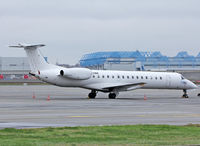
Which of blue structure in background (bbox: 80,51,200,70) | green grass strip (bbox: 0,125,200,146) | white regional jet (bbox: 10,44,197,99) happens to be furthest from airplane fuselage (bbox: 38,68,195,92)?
blue structure in background (bbox: 80,51,200,70)

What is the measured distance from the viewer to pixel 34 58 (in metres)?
44.6

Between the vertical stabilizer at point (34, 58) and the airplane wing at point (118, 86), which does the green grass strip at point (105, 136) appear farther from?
the airplane wing at point (118, 86)

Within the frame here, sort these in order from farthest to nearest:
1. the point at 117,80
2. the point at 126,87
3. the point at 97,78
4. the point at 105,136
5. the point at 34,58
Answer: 1. the point at 117,80
2. the point at 97,78
3. the point at 126,87
4. the point at 34,58
5. the point at 105,136

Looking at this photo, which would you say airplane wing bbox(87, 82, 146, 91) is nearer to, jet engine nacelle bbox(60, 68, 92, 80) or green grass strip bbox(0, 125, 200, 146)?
jet engine nacelle bbox(60, 68, 92, 80)

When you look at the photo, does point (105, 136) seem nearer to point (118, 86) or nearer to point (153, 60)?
point (118, 86)

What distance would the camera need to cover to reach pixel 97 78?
47.1 metres

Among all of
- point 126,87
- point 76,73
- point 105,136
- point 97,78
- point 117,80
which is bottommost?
point 105,136

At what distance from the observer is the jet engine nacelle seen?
44.5 meters

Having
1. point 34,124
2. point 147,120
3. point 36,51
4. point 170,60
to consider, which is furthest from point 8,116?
point 170,60

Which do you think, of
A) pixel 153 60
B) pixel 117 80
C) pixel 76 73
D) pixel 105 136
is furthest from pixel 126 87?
pixel 153 60

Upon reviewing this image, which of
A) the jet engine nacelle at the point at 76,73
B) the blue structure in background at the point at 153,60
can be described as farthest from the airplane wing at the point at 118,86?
the blue structure in background at the point at 153,60

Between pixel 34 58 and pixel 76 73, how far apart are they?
376 cm

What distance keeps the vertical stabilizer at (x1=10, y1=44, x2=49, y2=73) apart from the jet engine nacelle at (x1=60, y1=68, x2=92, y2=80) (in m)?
1.83

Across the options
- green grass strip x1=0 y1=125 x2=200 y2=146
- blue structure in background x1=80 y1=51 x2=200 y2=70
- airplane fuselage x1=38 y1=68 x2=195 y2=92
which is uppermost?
blue structure in background x1=80 y1=51 x2=200 y2=70
